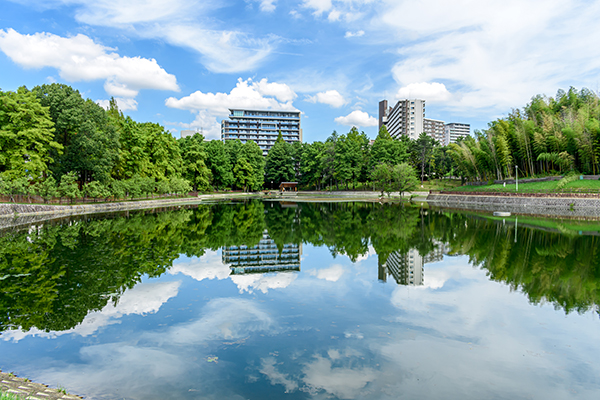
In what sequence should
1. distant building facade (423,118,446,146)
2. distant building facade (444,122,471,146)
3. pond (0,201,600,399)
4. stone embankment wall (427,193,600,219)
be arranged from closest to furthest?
pond (0,201,600,399)
stone embankment wall (427,193,600,219)
distant building facade (423,118,446,146)
distant building facade (444,122,471,146)

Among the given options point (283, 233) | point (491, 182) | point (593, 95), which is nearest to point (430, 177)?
point (491, 182)

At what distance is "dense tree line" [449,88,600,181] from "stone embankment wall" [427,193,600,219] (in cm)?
455

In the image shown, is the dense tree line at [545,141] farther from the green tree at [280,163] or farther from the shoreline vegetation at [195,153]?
→ the green tree at [280,163]

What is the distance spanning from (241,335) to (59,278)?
20.7ft

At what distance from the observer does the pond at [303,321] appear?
4762mm

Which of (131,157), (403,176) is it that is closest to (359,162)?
(403,176)

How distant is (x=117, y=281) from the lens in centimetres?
930

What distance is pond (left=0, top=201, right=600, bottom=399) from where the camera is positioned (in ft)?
15.6

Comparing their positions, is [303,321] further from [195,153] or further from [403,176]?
[195,153]

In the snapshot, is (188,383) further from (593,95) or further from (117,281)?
(593,95)

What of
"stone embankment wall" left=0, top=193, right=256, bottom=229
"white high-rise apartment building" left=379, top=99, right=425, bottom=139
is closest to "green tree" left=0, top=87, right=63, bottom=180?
"stone embankment wall" left=0, top=193, right=256, bottom=229

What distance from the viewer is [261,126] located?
103812 mm

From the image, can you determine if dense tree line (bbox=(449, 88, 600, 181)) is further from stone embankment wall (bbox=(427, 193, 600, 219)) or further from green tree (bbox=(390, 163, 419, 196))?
green tree (bbox=(390, 163, 419, 196))

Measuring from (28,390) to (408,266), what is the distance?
996 cm
